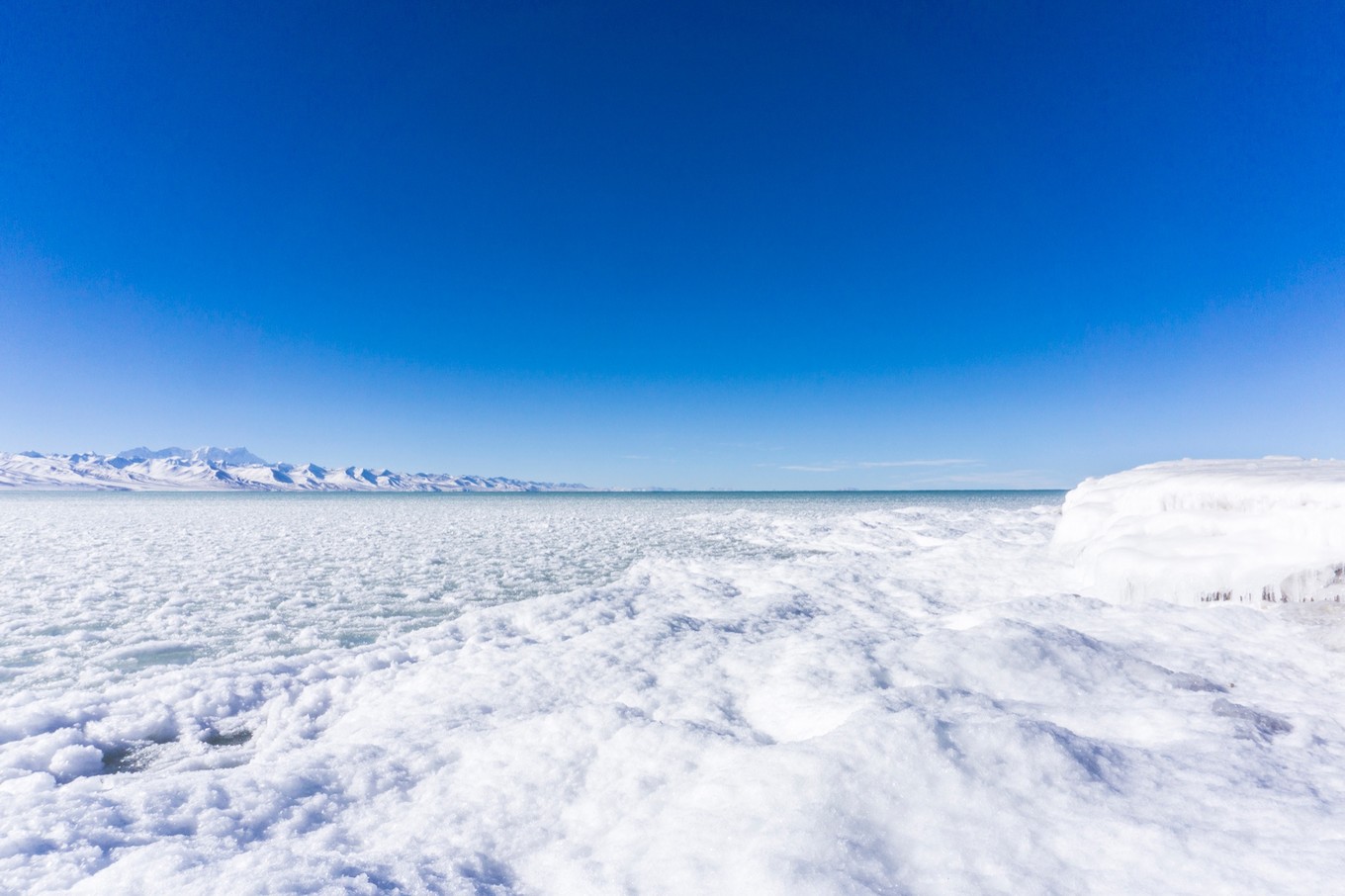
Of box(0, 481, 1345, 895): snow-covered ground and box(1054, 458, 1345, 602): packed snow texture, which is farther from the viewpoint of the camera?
box(1054, 458, 1345, 602): packed snow texture

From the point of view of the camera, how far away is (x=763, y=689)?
19.5 feet

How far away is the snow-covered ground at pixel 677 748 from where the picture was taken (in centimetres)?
297

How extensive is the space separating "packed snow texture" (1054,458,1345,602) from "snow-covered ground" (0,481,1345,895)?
33 cm

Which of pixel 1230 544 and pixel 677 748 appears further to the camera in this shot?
pixel 1230 544

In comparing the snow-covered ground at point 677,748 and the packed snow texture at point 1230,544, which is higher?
the packed snow texture at point 1230,544

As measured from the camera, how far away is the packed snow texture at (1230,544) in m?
6.80

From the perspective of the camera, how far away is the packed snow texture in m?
6.80

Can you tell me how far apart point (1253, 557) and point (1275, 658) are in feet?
7.17

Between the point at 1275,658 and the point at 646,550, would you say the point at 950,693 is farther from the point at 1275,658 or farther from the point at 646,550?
the point at 646,550

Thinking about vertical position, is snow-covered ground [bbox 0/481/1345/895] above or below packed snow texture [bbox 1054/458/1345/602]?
below

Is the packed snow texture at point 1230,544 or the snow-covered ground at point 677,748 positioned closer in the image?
the snow-covered ground at point 677,748

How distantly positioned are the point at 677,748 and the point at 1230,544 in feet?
27.3

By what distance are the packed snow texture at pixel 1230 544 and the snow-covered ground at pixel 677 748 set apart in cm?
33

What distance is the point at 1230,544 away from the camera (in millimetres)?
7969
